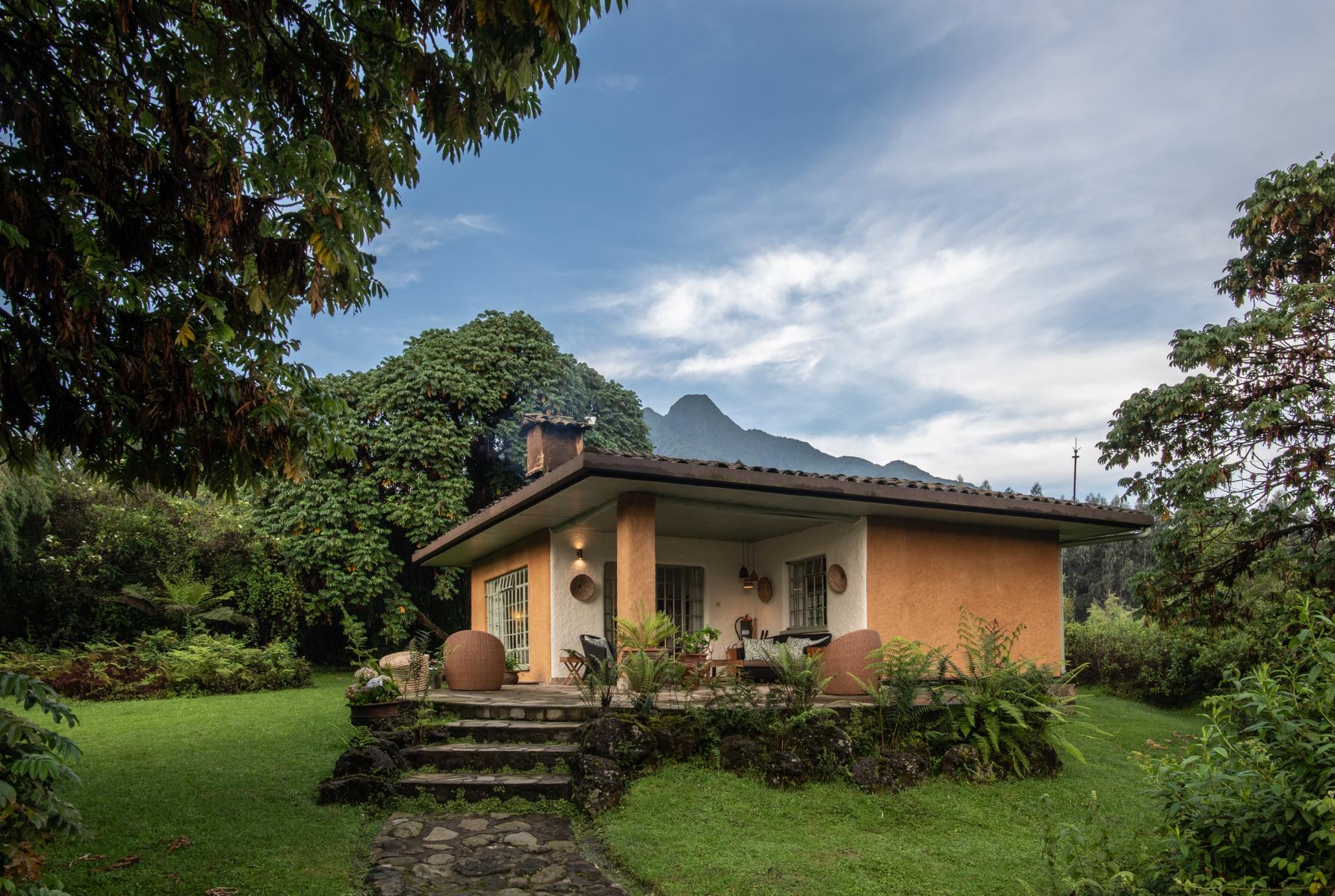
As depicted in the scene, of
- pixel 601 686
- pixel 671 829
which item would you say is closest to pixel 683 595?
pixel 601 686

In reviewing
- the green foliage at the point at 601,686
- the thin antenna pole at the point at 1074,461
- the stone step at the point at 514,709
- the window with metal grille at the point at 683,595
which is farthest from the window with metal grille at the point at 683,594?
the thin antenna pole at the point at 1074,461

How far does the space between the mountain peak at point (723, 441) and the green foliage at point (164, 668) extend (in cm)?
7952

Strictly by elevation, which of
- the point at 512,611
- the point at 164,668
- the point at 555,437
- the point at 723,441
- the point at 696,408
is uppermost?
the point at 696,408

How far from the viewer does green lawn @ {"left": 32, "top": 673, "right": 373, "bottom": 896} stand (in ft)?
16.2

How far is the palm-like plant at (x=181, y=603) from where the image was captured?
1688cm

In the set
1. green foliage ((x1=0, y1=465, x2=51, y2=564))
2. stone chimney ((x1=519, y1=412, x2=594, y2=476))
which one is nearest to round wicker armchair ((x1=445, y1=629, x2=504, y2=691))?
stone chimney ((x1=519, y1=412, x2=594, y2=476))

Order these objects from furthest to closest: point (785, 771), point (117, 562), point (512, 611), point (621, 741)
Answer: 1. point (117, 562)
2. point (512, 611)
3. point (621, 741)
4. point (785, 771)

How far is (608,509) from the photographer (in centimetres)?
1080

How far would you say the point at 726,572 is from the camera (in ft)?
Answer: 46.1

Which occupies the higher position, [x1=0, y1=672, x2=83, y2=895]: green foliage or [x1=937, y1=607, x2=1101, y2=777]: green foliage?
[x1=0, y1=672, x2=83, y2=895]: green foliage

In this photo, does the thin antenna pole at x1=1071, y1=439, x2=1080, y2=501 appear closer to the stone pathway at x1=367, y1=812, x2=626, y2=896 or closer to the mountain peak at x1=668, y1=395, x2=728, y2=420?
the stone pathway at x1=367, y1=812, x2=626, y2=896

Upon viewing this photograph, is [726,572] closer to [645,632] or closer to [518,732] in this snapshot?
[645,632]

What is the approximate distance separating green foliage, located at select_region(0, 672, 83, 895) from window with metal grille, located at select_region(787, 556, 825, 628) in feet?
31.9

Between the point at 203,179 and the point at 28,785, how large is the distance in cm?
280
